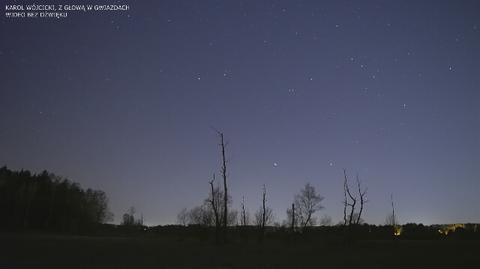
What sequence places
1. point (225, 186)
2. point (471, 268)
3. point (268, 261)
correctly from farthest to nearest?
point (225, 186) → point (268, 261) → point (471, 268)

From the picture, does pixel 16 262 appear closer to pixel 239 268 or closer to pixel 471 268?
pixel 239 268

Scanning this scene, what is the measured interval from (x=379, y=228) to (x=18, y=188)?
8004 centimetres

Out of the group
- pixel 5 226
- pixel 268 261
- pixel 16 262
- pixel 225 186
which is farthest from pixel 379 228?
pixel 5 226

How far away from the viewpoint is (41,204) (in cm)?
9731

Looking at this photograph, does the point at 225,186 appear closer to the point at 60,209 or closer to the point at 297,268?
the point at 297,268

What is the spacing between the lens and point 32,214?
313 ft

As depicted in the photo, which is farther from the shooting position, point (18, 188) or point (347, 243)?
point (18, 188)

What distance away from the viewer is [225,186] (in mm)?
41156

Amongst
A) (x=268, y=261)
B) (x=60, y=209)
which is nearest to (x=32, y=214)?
(x=60, y=209)

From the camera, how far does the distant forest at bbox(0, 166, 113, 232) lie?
3622 inches

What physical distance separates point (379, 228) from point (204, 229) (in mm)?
42506

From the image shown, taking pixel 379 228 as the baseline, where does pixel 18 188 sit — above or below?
above

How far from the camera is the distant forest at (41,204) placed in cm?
9200

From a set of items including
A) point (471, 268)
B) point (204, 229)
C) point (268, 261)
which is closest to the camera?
point (471, 268)
